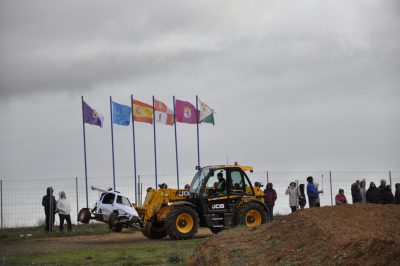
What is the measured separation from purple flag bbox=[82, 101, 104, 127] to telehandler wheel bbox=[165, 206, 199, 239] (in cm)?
1184

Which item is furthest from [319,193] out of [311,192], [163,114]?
[163,114]

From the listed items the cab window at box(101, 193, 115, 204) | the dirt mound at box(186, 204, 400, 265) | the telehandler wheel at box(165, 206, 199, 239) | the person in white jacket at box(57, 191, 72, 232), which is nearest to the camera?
the dirt mound at box(186, 204, 400, 265)

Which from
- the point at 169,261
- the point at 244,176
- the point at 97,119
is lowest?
the point at 169,261

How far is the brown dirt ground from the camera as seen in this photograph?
25.5 m

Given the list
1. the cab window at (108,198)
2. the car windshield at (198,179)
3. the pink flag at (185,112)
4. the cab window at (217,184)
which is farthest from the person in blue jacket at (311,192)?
the pink flag at (185,112)

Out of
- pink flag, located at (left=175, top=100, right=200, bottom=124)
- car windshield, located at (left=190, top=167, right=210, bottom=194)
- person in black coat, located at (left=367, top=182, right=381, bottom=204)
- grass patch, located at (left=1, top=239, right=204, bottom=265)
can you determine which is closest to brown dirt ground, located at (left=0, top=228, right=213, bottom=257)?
grass patch, located at (left=1, top=239, right=204, bottom=265)

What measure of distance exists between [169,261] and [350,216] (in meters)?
4.57

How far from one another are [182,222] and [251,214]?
248 centimetres

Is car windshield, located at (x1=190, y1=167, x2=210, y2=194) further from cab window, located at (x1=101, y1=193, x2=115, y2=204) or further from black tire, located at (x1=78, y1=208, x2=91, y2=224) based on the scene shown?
black tire, located at (x1=78, y1=208, x2=91, y2=224)

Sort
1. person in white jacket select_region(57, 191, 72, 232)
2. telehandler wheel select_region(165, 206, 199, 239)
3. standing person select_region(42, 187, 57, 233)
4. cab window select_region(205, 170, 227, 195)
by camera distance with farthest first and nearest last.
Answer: standing person select_region(42, 187, 57, 233) → person in white jacket select_region(57, 191, 72, 232) → cab window select_region(205, 170, 227, 195) → telehandler wheel select_region(165, 206, 199, 239)

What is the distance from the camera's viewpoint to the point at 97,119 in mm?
38312

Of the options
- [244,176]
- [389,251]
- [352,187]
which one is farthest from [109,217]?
[389,251]

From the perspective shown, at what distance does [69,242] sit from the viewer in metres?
28.4

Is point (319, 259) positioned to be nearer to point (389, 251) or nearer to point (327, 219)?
point (389, 251)
